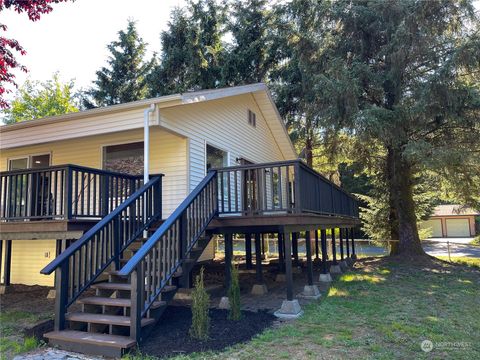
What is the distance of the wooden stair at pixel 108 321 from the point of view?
14.9 ft

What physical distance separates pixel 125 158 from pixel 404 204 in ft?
36.7

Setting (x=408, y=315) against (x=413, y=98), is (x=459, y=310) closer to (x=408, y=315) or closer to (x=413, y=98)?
(x=408, y=315)

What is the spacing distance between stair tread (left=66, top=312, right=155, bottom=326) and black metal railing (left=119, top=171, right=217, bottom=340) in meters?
0.19

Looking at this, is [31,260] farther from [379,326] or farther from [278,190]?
[379,326]

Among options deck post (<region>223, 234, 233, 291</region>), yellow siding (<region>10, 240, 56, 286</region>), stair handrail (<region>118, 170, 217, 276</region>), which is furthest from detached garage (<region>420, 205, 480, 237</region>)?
stair handrail (<region>118, 170, 217, 276</region>)

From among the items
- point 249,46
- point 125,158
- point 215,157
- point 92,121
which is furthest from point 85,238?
point 249,46

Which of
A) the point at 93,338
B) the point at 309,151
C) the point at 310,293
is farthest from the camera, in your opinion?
the point at 309,151

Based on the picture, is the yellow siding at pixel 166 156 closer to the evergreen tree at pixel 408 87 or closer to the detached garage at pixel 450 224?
the evergreen tree at pixel 408 87

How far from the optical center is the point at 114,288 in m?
5.51

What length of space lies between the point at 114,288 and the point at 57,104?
1239 inches

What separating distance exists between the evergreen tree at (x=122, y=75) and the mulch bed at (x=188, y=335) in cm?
2028

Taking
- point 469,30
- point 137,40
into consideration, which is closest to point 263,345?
point 469,30

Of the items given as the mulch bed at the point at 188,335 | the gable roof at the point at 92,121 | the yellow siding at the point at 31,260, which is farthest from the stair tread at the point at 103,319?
the yellow siding at the point at 31,260

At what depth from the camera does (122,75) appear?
2423 centimetres
